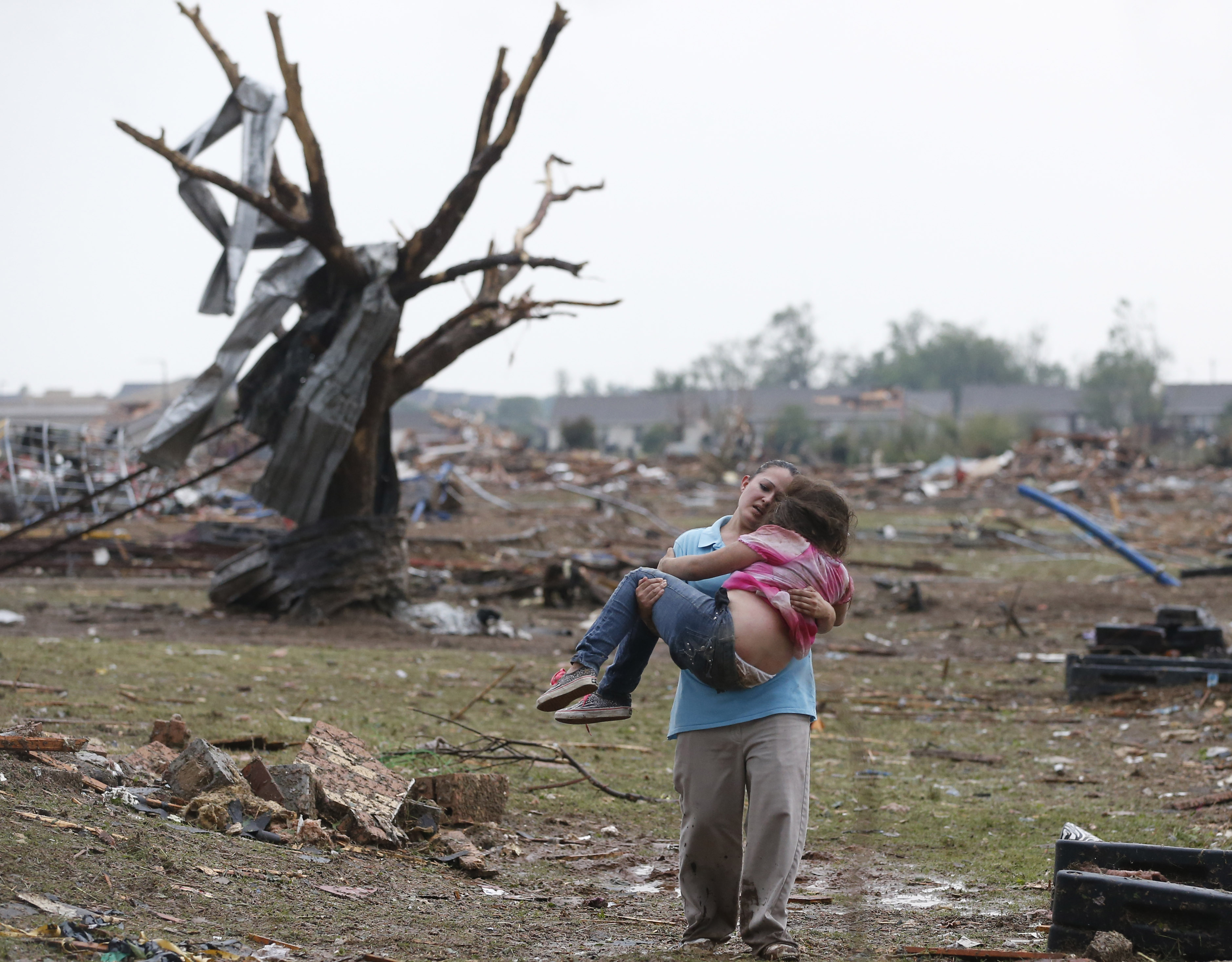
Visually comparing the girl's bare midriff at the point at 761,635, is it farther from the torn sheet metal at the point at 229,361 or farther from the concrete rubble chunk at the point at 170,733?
the torn sheet metal at the point at 229,361

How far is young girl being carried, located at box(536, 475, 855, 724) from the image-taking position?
143 inches

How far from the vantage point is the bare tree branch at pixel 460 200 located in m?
12.4

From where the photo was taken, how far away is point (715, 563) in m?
3.82

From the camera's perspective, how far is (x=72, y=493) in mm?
23656

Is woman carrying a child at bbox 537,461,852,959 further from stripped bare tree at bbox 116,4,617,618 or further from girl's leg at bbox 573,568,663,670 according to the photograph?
stripped bare tree at bbox 116,4,617,618

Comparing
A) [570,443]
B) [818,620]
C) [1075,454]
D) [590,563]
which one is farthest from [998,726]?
[570,443]

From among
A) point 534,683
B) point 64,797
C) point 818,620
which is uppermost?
point 818,620

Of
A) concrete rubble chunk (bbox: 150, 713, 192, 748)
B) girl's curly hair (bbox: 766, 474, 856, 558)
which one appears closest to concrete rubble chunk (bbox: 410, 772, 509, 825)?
concrete rubble chunk (bbox: 150, 713, 192, 748)

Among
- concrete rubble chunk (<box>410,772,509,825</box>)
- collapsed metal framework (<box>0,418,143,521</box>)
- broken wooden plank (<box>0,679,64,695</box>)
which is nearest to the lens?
concrete rubble chunk (<box>410,772,509,825</box>)

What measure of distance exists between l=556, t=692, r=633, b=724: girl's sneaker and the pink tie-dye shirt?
56 centimetres

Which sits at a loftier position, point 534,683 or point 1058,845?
point 1058,845

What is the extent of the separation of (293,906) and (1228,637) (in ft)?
37.3

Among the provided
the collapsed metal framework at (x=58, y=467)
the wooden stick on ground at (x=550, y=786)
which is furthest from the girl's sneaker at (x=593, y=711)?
the collapsed metal framework at (x=58, y=467)

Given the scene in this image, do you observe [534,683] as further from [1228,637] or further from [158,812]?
[1228,637]
